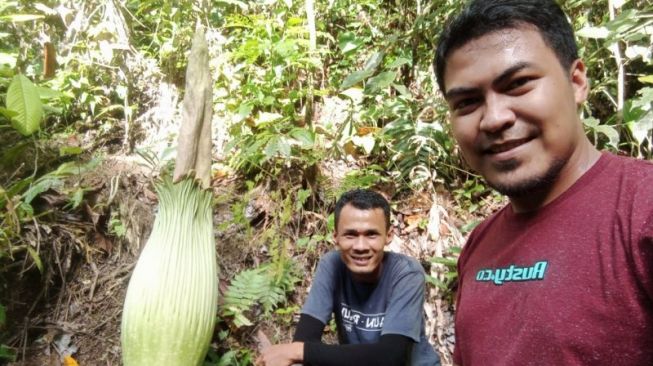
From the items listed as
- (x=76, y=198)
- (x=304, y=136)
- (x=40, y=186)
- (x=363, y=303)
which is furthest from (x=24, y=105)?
(x=363, y=303)

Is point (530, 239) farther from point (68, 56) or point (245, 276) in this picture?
point (68, 56)

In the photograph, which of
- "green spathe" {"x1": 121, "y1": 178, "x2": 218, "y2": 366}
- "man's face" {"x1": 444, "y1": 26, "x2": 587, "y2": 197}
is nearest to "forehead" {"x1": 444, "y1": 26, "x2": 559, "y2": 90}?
"man's face" {"x1": 444, "y1": 26, "x2": 587, "y2": 197}

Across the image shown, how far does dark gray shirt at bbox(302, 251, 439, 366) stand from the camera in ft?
6.13

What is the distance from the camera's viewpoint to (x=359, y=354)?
1769 mm

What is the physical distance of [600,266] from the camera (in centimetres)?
65

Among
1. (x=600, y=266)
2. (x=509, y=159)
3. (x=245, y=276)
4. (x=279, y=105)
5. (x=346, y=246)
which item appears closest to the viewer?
(x=600, y=266)

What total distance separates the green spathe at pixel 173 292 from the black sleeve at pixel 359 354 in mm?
638

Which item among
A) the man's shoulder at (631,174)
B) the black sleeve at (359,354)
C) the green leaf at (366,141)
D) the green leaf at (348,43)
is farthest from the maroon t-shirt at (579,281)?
the green leaf at (348,43)

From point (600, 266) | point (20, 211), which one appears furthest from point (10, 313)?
point (600, 266)

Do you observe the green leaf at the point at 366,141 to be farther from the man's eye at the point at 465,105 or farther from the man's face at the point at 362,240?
the man's eye at the point at 465,105

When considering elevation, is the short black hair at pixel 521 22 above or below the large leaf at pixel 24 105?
below

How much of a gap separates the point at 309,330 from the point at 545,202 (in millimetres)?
1343

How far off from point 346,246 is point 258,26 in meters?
2.11

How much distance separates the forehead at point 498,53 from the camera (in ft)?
2.45
